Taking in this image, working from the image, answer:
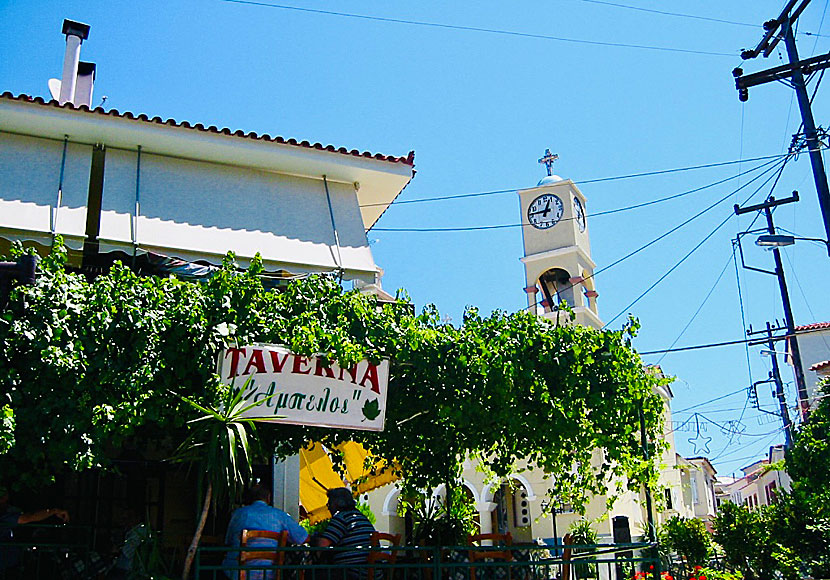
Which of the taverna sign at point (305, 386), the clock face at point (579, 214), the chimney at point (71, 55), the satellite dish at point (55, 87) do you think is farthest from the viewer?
the clock face at point (579, 214)

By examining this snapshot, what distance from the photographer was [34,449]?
20.4 ft

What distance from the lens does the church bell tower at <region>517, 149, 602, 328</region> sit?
28.9 m

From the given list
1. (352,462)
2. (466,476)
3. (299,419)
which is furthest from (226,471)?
(466,476)

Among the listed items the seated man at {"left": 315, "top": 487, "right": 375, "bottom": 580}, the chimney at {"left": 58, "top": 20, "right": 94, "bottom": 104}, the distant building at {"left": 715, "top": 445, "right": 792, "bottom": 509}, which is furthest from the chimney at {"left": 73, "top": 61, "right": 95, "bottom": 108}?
the distant building at {"left": 715, "top": 445, "right": 792, "bottom": 509}

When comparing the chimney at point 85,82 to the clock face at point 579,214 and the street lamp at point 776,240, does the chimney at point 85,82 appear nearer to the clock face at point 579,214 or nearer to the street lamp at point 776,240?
the street lamp at point 776,240

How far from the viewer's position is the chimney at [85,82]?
13.0 m

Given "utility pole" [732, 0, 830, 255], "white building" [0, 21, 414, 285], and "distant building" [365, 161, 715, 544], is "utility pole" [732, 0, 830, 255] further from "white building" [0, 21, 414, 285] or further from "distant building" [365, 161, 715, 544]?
"distant building" [365, 161, 715, 544]

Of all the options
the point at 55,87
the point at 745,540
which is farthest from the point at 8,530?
the point at 745,540

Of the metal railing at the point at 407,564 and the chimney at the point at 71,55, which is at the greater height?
the chimney at the point at 71,55

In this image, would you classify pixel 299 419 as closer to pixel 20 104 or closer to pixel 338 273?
pixel 338 273

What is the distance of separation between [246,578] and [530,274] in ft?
77.5

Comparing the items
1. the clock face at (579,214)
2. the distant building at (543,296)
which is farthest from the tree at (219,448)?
the clock face at (579,214)

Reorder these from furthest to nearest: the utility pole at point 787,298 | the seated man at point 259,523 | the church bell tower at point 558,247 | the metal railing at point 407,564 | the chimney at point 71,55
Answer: the church bell tower at point 558,247 → the utility pole at point 787,298 → the chimney at point 71,55 → the seated man at point 259,523 → the metal railing at point 407,564

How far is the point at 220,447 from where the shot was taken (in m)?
6.43
